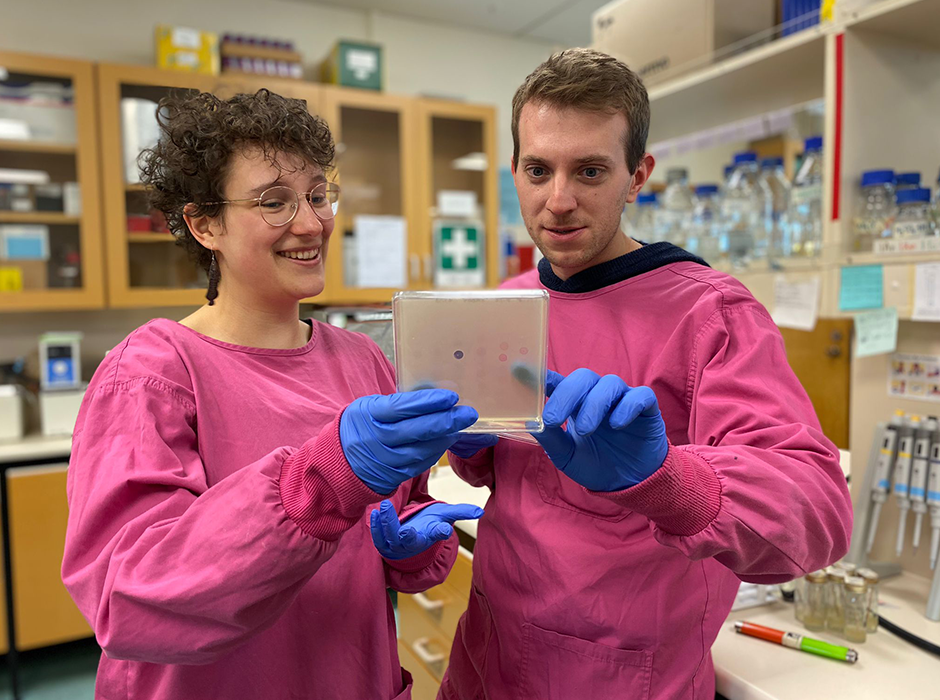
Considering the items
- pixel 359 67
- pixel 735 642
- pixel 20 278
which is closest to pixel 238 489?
pixel 735 642

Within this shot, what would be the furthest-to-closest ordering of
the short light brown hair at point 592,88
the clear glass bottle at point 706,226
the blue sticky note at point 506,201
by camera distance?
1. the blue sticky note at point 506,201
2. the clear glass bottle at point 706,226
3. the short light brown hair at point 592,88

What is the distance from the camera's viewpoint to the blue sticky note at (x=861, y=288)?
1.44m

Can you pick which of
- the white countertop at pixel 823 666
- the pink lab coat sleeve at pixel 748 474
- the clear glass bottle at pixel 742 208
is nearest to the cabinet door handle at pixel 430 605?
the white countertop at pixel 823 666

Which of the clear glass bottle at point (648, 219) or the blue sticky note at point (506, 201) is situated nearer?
the clear glass bottle at point (648, 219)

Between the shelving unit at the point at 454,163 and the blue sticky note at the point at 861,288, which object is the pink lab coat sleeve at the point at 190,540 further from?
the shelving unit at the point at 454,163

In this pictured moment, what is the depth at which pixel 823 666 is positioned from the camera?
1.10 meters

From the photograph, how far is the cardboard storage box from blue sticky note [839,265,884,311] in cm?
64

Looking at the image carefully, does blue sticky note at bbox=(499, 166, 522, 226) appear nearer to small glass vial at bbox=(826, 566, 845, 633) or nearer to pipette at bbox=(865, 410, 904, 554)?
pipette at bbox=(865, 410, 904, 554)

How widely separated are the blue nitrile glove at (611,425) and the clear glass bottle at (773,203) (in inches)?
47.9

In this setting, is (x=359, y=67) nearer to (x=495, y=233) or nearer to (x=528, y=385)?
(x=495, y=233)

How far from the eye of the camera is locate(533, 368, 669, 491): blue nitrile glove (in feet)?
2.21

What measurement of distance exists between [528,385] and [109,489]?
1.48 ft

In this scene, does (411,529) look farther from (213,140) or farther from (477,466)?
(213,140)

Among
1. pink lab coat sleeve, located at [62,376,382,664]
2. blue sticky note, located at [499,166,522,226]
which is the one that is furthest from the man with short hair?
blue sticky note, located at [499,166,522,226]
